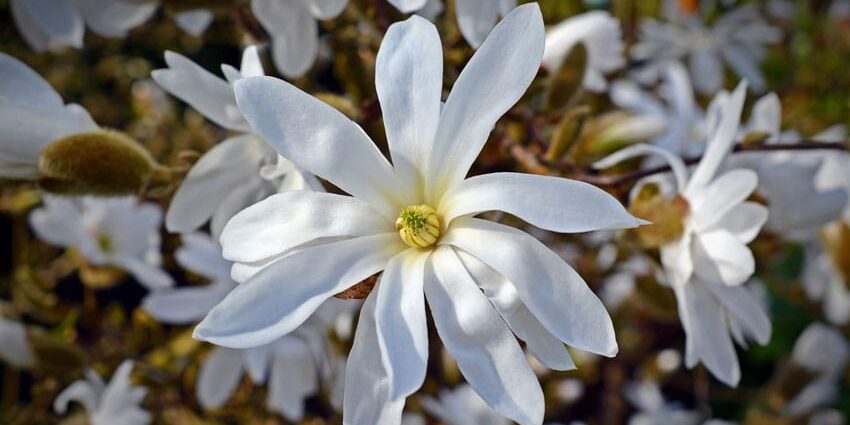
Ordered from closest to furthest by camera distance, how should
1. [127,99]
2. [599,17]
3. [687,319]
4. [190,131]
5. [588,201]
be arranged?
[588,201], [687,319], [599,17], [190,131], [127,99]

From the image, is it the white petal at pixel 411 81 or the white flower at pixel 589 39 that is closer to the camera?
the white petal at pixel 411 81

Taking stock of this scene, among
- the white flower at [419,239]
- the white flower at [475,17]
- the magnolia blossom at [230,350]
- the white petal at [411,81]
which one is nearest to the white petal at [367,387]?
the white flower at [419,239]

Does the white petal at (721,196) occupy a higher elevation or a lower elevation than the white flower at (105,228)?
higher

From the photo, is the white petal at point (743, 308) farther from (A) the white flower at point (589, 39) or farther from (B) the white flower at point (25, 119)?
(B) the white flower at point (25, 119)

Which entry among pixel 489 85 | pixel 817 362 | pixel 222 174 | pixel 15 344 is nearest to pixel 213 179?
pixel 222 174

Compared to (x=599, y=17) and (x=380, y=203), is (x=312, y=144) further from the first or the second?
(x=599, y=17)

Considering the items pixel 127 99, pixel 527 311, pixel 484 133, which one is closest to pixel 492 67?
pixel 484 133
